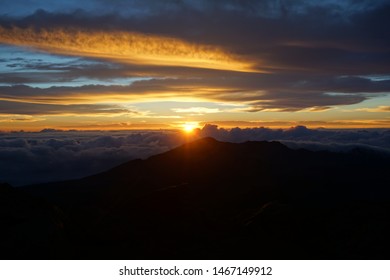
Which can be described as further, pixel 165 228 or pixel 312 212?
pixel 312 212

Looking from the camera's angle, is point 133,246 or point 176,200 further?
point 176,200

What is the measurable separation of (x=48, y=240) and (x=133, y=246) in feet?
63.7

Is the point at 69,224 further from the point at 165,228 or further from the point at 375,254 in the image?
the point at 375,254
